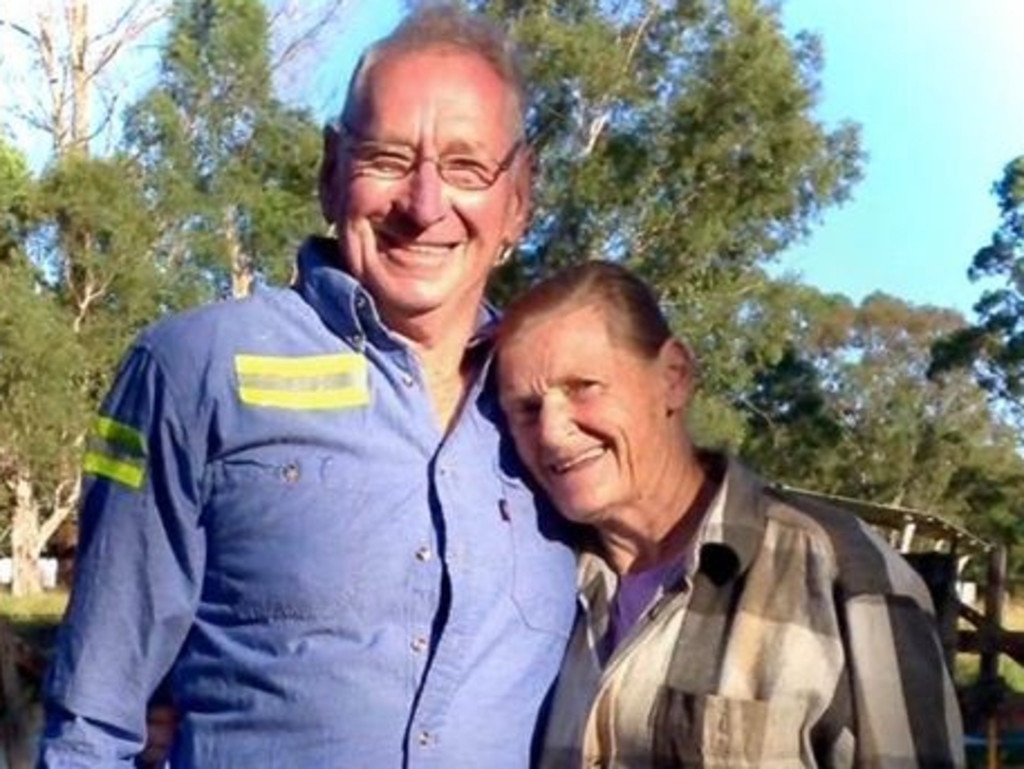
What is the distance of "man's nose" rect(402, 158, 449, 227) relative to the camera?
253cm

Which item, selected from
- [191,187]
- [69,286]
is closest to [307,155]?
[191,187]

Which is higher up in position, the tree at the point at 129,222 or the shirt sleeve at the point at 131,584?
the tree at the point at 129,222

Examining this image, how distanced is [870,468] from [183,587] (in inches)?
1537

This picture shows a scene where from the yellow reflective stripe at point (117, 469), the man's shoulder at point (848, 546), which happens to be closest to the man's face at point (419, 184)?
the yellow reflective stripe at point (117, 469)

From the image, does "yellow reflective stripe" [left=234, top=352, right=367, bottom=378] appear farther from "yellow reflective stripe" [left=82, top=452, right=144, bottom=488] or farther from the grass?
the grass

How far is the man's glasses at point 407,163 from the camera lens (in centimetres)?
255

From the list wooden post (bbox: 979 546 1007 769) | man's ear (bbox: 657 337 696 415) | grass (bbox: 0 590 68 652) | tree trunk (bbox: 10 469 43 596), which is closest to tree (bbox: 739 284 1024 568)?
tree trunk (bbox: 10 469 43 596)

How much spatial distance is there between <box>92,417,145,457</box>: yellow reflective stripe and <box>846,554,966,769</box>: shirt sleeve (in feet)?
2.70

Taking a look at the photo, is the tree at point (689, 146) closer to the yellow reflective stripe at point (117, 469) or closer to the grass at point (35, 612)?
the grass at point (35, 612)

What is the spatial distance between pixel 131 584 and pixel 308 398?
29 centimetres

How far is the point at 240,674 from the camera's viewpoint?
2.42m

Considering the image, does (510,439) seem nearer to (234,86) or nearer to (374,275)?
(374,275)

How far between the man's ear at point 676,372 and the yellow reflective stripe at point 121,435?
0.67m

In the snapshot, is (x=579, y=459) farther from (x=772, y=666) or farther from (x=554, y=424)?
(x=772, y=666)
